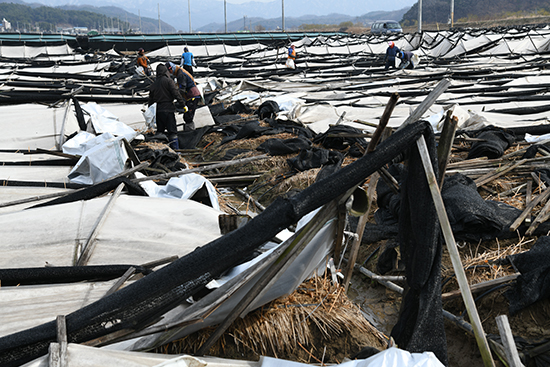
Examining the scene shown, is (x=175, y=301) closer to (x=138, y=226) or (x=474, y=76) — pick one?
(x=138, y=226)

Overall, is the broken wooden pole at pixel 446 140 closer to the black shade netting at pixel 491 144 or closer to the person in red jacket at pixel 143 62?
the black shade netting at pixel 491 144

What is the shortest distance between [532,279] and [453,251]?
1585 millimetres

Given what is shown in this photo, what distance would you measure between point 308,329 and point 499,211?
8.98 ft

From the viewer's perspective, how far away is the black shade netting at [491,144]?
6.07 metres

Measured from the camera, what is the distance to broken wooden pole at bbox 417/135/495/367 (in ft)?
6.86

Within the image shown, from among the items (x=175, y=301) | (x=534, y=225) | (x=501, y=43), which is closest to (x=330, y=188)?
(x=175, y=301)

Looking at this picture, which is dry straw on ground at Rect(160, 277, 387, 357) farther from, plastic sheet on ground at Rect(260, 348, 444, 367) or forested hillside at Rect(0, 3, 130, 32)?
forested hillside at Rect(0, 3, 130, 32)

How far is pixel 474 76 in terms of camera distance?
1285 cm

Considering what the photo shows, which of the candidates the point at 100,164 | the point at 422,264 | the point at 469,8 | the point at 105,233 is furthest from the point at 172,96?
the point at 469,8

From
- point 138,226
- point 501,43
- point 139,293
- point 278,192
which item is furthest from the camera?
point 501,43

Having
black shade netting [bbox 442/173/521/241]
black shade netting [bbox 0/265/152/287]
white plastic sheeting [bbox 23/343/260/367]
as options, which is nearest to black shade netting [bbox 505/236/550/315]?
black shade netting [bbox 442/173/521/241]

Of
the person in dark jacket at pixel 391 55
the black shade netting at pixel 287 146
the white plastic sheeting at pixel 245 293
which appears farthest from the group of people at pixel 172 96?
the person in dark jacket at pixel 391 55

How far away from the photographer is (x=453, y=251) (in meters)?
2.09

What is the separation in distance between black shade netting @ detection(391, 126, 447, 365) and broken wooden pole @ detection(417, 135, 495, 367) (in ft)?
0.13
